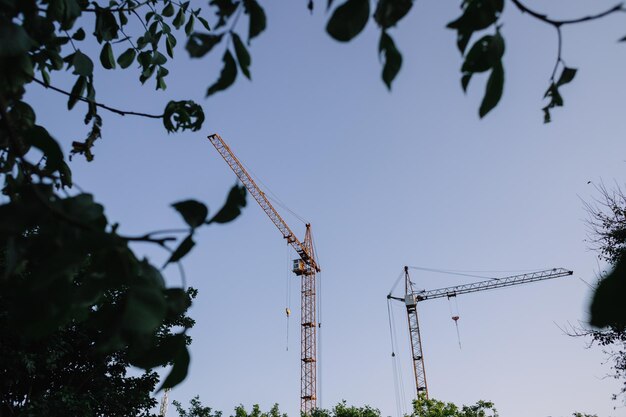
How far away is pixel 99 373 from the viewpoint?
1402cm

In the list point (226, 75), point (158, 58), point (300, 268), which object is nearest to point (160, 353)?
point (226, 75)

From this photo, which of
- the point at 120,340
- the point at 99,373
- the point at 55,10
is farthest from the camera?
the point at 99,373

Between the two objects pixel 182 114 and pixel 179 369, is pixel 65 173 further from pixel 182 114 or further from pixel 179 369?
pixel 179 369

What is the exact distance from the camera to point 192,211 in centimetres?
96

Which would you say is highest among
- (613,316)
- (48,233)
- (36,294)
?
(48,233)

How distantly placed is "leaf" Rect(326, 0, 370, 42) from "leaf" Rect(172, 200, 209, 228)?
394 millimetres

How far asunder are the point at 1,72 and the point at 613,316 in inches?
46.1


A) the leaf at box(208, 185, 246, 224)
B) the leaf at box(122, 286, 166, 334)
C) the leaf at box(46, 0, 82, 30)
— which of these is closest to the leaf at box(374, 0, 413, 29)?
the leaf at box(208, 185, 246, 224)

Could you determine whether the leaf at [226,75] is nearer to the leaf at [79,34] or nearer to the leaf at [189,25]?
the leaf at [79,34]

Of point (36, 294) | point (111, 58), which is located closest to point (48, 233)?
point (36, 294)

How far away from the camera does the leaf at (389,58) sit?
1.00 meters

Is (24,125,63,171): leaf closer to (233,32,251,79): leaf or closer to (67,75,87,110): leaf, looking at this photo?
(233,32,251,79): leaf

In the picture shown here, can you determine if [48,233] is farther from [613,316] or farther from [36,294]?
[613,316]

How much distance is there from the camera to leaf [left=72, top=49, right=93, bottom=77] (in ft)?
6.12
